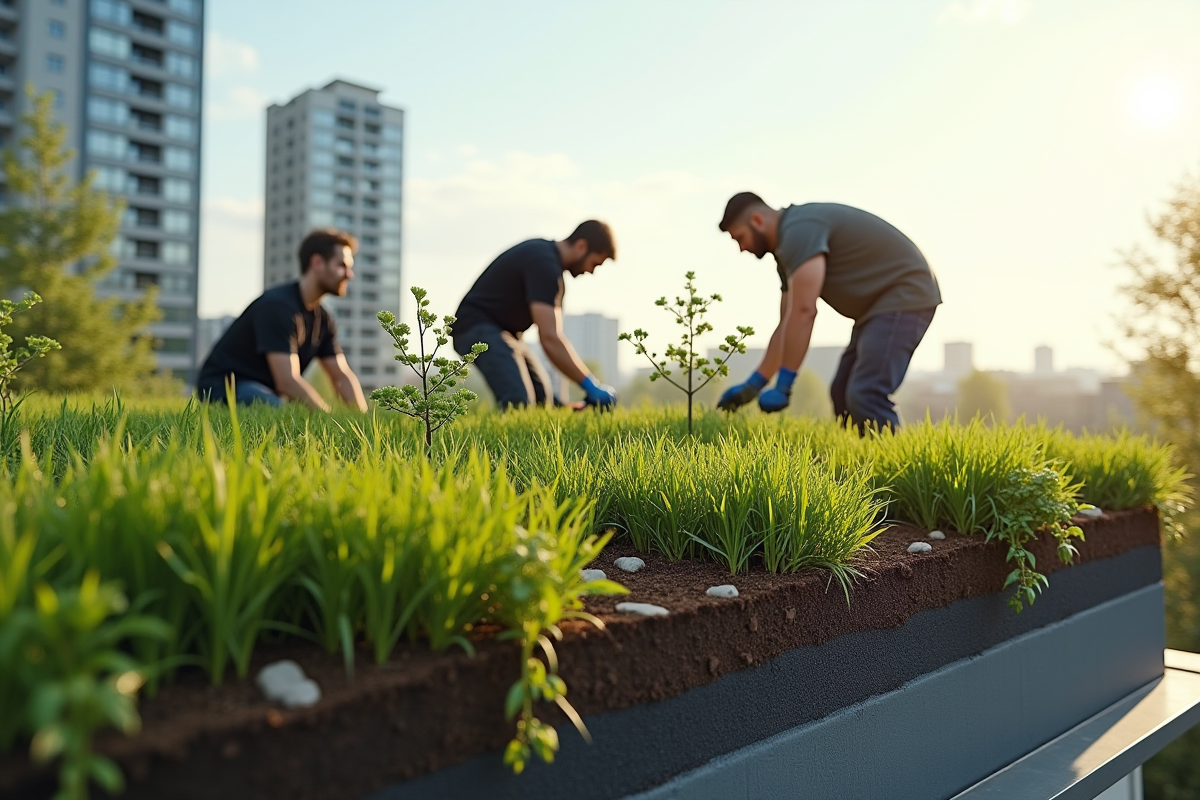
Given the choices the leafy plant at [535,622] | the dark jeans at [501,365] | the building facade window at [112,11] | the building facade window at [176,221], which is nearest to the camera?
the leafy plant at [535,622]

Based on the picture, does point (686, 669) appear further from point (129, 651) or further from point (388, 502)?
point (129, 651)

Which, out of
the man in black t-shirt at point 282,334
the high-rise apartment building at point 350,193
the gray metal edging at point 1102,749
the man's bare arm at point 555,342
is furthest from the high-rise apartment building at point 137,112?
the gray metal edging at point 1102,749

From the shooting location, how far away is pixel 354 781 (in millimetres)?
1094

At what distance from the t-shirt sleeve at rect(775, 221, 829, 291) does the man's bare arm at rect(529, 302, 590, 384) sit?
1.49 metres

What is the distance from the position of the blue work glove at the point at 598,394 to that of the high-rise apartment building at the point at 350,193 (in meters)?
66.2

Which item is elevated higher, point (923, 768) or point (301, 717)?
point (301, 717)

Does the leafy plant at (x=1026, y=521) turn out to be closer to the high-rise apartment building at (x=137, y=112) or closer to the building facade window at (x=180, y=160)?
the high-rise apartment building at (x=137, y=112)

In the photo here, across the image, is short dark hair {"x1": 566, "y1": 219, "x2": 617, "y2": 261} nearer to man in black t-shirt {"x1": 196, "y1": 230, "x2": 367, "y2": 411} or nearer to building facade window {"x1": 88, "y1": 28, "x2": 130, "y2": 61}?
man in black t-shirt {"x1": 196, "y1": 230, "x2": 367, "y2": 411}

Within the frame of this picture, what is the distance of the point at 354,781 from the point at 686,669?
676 mm

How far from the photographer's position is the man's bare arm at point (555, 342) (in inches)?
199

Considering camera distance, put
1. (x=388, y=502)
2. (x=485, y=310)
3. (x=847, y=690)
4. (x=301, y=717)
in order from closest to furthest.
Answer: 1. (x=301, y=717)
2. (x=388, y=502)
3. (x=847, y=690)
4. (x=485, y=310)

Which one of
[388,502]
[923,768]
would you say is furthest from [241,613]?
[923,768]

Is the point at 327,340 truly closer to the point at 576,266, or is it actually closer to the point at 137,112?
the point at 576,266

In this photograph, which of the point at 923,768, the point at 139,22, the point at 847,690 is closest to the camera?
the point at 847,690
